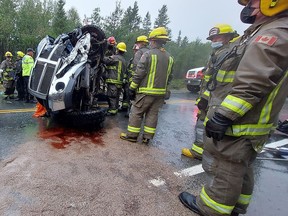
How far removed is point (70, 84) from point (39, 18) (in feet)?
57.2

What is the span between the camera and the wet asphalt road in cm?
266

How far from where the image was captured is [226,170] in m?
2.33

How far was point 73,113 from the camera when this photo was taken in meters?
4.79

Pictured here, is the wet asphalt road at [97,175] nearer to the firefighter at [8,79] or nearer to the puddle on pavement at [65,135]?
the puddle on pavement at [65,135]

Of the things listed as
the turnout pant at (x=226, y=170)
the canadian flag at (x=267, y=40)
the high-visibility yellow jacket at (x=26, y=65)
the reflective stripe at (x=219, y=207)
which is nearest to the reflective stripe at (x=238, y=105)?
the turnout pant at (x=226, y=170)

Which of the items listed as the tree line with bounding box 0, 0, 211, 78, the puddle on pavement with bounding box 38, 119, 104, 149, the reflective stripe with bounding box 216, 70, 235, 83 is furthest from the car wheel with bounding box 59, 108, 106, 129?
the tree line with bounding box 0, 0, 211, 78

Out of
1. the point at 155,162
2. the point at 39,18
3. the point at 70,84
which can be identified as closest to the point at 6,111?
the point at 70,84

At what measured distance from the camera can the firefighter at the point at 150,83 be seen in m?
4.52

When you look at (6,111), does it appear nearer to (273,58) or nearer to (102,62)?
(102,62)

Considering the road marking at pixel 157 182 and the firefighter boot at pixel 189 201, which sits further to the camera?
the road marking at pixel 157 182

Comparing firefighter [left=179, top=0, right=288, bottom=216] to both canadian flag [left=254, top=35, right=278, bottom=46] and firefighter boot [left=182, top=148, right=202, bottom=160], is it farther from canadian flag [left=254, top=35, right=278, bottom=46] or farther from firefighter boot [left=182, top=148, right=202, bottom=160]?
firefighter boot [left=182, top=148, right=202, bottom=160]

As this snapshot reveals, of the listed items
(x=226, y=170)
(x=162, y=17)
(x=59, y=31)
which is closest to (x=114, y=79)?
(x=226, y=170)

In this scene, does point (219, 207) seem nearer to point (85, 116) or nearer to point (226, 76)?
point (226, 76)

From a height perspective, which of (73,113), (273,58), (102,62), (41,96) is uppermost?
(273,58)
